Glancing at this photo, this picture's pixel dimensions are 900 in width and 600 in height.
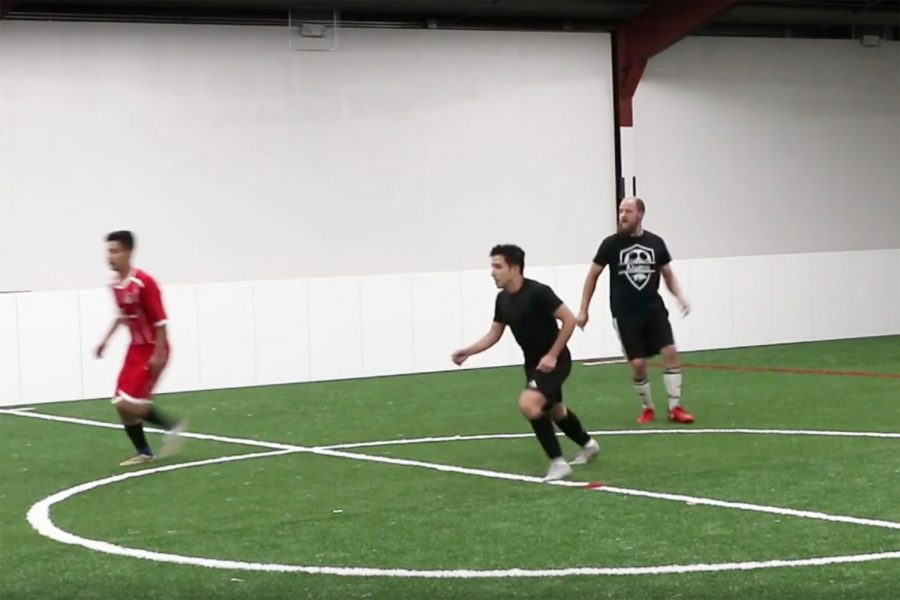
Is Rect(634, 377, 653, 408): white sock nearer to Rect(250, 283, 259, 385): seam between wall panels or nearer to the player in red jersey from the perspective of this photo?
the player in red jersey

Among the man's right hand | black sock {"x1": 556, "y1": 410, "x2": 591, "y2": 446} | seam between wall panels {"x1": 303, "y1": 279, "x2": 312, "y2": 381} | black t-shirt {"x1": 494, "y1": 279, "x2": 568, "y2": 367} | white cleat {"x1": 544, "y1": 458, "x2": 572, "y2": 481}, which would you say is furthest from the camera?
seam between wall panels {"x1": 303, "y1": 279, "x2": 312, "y2": 381}

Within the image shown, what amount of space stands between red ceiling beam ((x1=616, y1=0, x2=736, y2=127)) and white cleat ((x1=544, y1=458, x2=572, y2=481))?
42.7 feet

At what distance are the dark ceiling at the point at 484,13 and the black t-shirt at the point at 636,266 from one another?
27.7 feet

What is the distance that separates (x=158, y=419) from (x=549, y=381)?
132 inches

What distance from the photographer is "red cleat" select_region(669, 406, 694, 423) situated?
47.7 feet

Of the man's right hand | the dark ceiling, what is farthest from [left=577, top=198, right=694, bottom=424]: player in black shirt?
the dark ceiling

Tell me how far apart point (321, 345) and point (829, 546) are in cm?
1365

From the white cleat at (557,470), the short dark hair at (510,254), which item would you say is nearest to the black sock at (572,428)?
the white cleat at (557,470)

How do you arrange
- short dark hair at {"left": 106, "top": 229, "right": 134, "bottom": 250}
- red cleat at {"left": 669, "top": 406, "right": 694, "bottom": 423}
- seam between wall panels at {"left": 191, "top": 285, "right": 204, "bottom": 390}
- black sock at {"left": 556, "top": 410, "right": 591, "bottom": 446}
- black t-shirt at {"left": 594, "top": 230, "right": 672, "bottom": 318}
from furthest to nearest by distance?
seam between wall panels at {"left": 191, "top": 285, "right": 204, "bottom": 390} < black t-shirt at {"left": 594, "top": 230, "right": 672, "bottom": 318} < red cleat at {"left": 669, "top": 406, "right": 694, "bottom": 423} < short dark hair at {"left": 106, "top": 229, "right": 134, "bottom": 250} < black sock at {"left": 556, "top": 410, "right": 591, "bottom": 446}

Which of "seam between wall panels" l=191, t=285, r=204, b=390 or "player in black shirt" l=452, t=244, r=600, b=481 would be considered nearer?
"player in black shirt" l=452, t=244, r=600, b=481

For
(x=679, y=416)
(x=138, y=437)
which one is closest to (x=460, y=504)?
(x=138, y=437)

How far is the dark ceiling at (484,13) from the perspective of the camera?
67.7 ft

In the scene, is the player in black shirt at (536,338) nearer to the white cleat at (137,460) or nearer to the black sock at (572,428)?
the black sock at (572,428)

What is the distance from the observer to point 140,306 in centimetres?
1253
